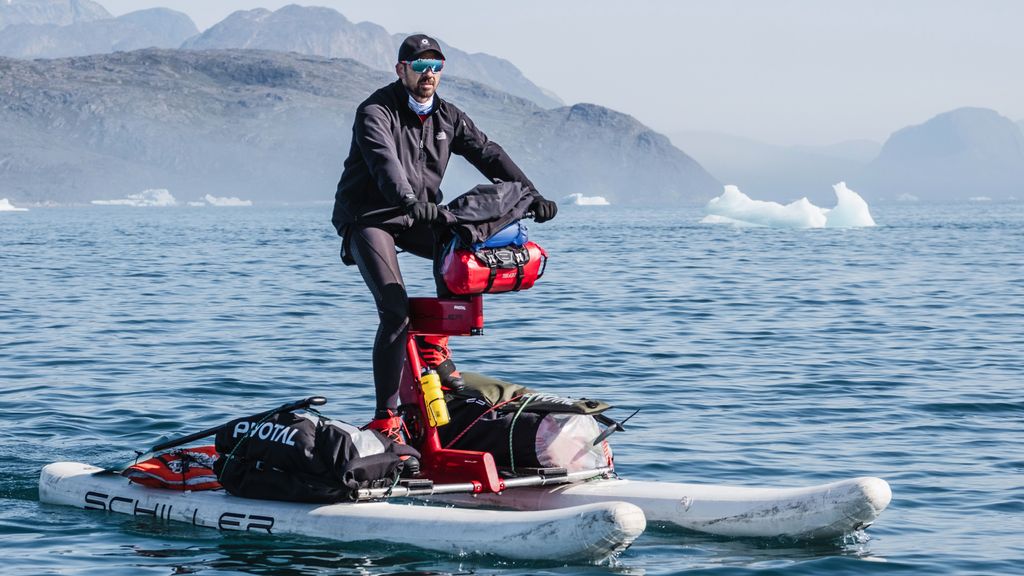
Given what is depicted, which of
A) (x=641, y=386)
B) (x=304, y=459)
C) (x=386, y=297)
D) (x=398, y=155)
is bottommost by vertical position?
(x=641, y=386)

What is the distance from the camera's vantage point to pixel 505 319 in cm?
2089

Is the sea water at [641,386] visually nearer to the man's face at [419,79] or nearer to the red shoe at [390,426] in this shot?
the red shoe at [390,426]

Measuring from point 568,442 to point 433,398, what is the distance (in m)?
0.84

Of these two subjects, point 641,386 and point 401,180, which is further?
point 641,386

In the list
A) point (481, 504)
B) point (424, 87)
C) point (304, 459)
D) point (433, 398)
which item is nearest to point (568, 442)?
point (481, 504)

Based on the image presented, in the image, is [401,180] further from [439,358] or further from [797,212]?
[797,212]

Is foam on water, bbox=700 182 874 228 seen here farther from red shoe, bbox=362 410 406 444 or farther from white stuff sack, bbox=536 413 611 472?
red shoe, bbox=362 410 406 444

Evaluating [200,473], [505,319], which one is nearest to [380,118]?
[200,473]

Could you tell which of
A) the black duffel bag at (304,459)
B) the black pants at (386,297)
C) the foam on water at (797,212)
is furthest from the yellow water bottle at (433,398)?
the foam on water at (797,212)

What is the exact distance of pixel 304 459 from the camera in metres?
7.44

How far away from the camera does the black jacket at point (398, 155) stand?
24.4 feet

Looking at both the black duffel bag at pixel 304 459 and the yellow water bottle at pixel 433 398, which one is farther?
the yellow water bottle at pixel 433 398

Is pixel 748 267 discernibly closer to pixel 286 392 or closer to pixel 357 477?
pixel 286 392

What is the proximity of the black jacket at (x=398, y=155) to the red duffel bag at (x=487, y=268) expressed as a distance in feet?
1.33
